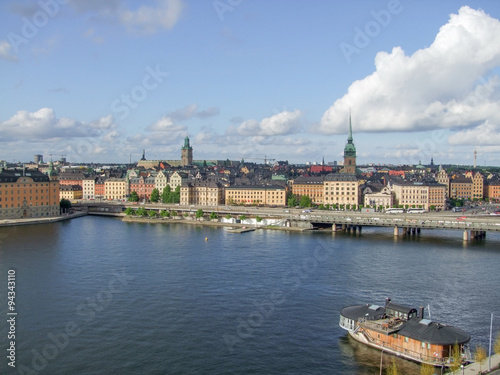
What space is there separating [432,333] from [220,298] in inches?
388

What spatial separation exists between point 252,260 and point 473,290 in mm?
13013

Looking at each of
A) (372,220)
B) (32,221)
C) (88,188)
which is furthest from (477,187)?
(32,221)

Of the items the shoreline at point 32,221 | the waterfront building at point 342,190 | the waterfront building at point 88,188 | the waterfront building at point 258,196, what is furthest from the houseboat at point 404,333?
the waterfront building at point 88,188

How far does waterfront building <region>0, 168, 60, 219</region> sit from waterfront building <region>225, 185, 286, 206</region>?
23.5 metres

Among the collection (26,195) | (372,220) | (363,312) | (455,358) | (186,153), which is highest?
(186,153)

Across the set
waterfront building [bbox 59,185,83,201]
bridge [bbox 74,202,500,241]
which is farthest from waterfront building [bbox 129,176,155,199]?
bridge [bbox 74,202,500,241]

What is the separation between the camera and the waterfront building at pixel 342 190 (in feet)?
238

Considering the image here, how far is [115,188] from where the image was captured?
85.4 metres

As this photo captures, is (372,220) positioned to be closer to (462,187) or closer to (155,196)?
(155,196)

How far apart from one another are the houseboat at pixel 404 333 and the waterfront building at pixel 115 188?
223 feet

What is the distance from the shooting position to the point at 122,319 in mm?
21469

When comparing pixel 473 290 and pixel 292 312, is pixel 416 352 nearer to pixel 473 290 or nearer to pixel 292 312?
pixel 292 312

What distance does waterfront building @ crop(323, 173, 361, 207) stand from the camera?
7244 centimetres

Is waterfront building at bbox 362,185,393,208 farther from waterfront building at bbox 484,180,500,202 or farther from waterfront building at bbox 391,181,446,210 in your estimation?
waterfront building at bbox 484,180,500,202
